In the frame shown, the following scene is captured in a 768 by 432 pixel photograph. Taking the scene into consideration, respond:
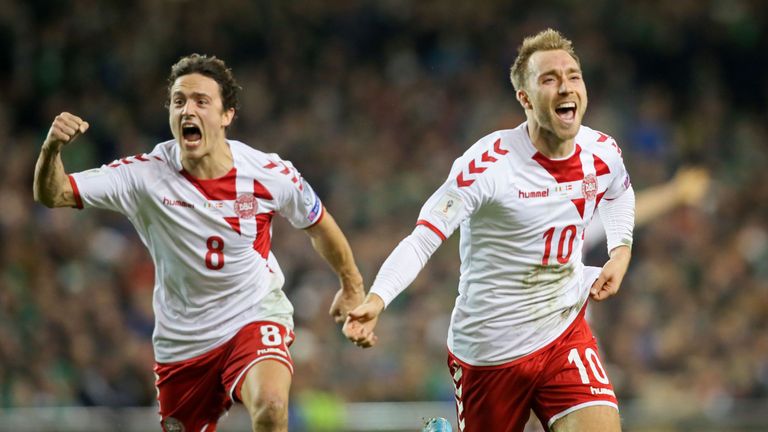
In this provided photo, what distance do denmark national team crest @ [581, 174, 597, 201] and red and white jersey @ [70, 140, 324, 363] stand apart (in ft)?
4.65

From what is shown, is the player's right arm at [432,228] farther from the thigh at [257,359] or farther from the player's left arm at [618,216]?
the thigh at [257,359]

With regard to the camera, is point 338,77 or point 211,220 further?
point 338,77

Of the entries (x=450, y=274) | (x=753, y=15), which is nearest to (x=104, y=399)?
(x=450, y=274)

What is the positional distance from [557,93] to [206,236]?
1.81m

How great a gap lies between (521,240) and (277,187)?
1.28m

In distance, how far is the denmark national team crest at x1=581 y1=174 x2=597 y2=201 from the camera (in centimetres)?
569

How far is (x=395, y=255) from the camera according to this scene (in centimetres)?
527

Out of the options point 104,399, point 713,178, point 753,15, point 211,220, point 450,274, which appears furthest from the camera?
point 753,15

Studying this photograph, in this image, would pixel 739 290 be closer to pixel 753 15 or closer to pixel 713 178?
pixel 713 178

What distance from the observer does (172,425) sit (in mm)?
6297

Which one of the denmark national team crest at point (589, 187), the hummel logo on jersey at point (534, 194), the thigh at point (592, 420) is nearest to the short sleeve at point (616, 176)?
the denmark national team crest at point (589, 187)

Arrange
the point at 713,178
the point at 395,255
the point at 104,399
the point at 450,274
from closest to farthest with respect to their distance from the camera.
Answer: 1. the point at 395,255
2. the point at 104,399
3. the point at 450,274
4. the point at 713,178

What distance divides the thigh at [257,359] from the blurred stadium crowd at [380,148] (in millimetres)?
3962

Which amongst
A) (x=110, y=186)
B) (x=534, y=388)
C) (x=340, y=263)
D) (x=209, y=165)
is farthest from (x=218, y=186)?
(x=534, y=388)
